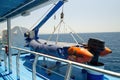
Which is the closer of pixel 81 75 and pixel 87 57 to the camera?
pixel 87 57

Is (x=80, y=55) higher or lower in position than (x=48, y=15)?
lower

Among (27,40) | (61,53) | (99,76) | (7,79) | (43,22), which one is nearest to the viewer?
(99,76)

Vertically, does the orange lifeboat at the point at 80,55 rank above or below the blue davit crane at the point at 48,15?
below

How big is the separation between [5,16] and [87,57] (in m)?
2.88

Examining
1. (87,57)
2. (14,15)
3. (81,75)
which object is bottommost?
(81,75)

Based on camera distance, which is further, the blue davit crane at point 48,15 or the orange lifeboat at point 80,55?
the blue davit crane at point 48,15

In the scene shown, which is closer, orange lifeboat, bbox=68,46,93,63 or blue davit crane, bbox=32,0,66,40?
orange lifeboat, bbox=68,46,93,63

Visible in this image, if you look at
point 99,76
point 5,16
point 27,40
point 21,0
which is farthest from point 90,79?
point 27,40

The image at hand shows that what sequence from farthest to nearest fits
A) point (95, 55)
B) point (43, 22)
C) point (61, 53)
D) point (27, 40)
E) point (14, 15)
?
point (43, 22)
point (27, 40)
point (61, 53)
point (14, 15)
point (95, 55)

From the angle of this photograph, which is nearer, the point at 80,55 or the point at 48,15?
the point at 80,55

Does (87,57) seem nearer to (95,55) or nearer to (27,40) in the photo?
(95,55)

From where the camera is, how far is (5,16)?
5.63 metres

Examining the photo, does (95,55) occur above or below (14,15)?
below

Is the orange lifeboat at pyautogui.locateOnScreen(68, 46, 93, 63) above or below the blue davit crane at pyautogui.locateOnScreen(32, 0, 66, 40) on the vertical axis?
below
